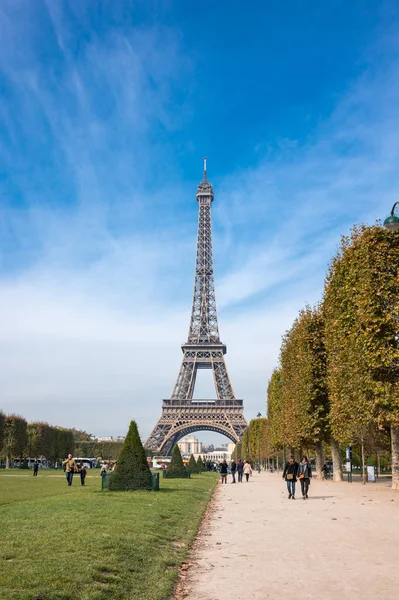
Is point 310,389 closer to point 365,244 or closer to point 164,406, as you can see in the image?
point 365,244

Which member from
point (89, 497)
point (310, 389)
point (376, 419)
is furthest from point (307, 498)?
point (310, 389)

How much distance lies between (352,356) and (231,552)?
61.6ft

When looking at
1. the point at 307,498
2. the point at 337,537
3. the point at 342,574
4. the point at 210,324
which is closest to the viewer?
the point at 342,574

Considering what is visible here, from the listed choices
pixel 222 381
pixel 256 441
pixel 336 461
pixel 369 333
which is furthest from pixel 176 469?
pixel 222 381

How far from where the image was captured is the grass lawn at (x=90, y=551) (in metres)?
7.95

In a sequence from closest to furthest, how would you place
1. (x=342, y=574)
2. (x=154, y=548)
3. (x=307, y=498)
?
1. (x=342, y=574)
2. (x=154, y=548)
3. (x=307, y=498)

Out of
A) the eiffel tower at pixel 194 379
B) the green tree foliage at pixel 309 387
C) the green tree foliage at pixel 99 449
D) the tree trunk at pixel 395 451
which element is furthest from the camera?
the green tree foliage at pixel 99 449

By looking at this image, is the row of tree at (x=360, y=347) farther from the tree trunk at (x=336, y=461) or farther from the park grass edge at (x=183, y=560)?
the park grass edge at (x=183, y=560)

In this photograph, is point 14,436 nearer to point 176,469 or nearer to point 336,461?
point 176,469

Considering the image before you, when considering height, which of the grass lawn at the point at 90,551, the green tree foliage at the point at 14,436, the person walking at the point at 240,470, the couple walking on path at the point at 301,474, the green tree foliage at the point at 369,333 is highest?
the green tree foliage at the point at 369,333

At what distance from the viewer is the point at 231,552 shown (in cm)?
1212

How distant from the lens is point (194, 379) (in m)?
115

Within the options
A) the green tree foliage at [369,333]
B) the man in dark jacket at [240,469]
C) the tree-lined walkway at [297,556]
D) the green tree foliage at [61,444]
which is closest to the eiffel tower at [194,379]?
the green tree foliage at [61,444]

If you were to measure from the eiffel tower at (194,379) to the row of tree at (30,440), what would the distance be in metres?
14.7
